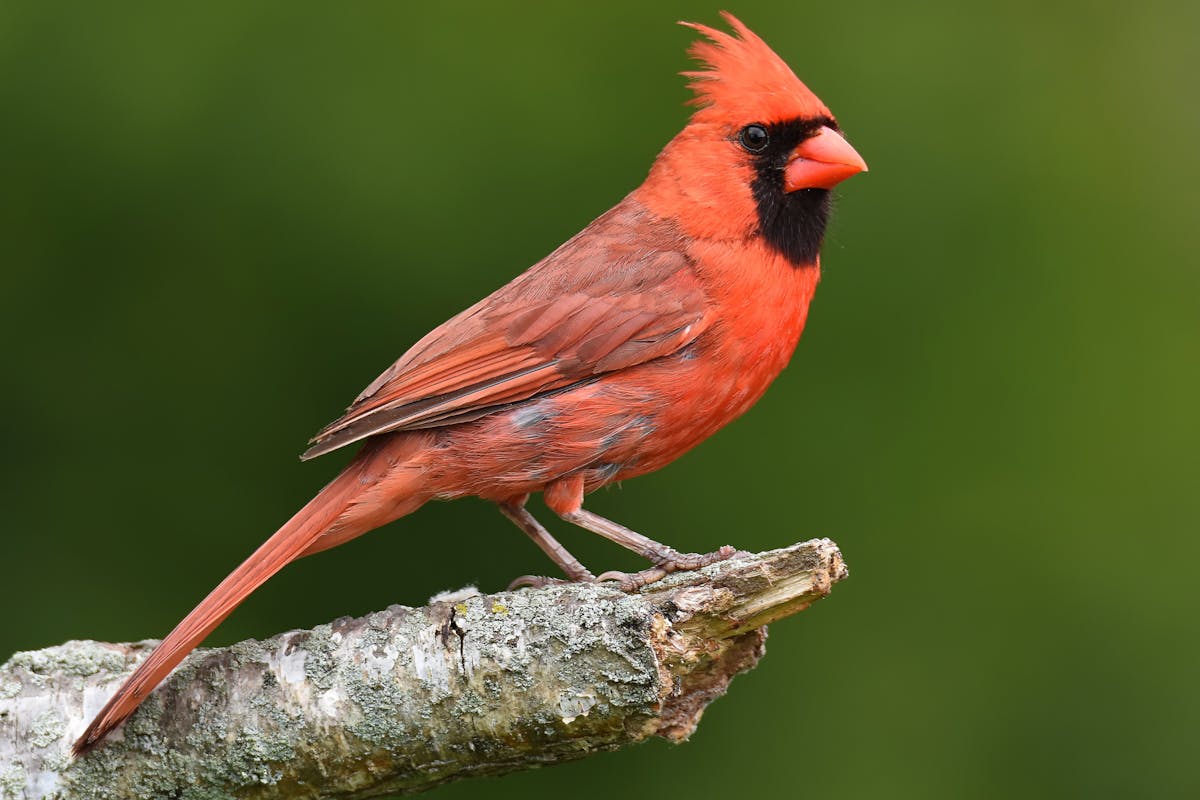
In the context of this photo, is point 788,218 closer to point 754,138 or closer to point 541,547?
point 754,138

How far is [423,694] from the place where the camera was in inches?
113

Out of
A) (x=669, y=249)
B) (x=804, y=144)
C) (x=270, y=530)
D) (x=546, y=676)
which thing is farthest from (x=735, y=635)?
(x=270, y=530)

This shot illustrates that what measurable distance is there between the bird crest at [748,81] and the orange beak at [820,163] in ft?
0.26

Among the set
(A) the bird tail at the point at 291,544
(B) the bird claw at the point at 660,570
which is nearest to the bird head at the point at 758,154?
(B) the bird claw at the point at 660,570

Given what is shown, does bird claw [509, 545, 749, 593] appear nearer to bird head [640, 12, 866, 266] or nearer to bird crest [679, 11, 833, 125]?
bird head [640, 12, 866, 266]

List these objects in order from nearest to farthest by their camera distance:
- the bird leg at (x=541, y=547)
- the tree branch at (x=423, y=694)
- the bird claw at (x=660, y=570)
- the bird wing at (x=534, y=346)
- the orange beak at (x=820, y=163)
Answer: the tree branch at (x=423, y=694), the bird claw at (x=660, y=570), the bird wing at (x=534, y=346), the bird leg at (x=541, y=547), the orange beak at (x=820, y=163)

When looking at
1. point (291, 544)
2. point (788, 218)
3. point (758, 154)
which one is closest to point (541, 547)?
point (291, 544)

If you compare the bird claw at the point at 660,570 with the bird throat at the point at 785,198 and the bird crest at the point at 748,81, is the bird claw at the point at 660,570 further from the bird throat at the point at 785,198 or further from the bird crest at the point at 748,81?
the bird crest at the point at 748,81

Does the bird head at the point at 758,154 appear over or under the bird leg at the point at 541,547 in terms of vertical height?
over

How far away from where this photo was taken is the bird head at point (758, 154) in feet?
12.3

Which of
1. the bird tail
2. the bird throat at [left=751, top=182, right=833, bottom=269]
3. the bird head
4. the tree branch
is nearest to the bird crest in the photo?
the bird head

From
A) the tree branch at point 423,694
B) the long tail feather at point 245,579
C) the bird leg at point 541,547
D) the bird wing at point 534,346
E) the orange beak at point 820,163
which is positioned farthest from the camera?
the orange beak at point 820,163

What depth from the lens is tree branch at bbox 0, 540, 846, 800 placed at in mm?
2762

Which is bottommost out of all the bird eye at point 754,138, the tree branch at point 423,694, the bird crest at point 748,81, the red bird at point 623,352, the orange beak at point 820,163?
the tree branch at point 423,694
